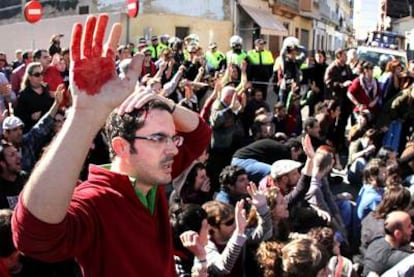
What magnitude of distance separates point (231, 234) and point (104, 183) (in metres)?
2.17

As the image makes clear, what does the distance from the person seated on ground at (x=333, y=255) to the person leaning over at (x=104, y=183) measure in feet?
6.26

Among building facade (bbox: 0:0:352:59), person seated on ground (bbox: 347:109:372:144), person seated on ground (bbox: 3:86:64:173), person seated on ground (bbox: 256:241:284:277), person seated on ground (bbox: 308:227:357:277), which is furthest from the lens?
building facade (bbox: 0:0:352:59)

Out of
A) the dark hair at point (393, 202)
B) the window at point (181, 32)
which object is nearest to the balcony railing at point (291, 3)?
the window at point (181, 32)

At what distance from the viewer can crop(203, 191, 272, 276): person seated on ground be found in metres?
3.80

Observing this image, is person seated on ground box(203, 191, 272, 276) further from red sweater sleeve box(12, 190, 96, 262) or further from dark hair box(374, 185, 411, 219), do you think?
red sweater sleeve box(12, 190, 96, 262)

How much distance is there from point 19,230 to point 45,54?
7.98 m

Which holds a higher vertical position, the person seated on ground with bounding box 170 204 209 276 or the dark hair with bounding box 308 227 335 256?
the person seated on ground with bounding box 170 204 209 276

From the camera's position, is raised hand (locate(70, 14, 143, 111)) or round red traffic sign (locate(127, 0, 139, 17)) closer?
raised hand (locate(70, 14, 143, 111))

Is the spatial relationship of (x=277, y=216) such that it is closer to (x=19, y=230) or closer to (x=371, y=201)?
(x=371, y=201)

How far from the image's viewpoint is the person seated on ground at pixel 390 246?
4559 mm

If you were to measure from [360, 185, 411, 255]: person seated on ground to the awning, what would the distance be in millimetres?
21816

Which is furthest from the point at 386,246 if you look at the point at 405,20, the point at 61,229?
the point at 405,20

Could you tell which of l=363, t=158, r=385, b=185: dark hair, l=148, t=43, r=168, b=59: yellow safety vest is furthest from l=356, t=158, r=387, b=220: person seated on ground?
l=148, t=43, r=168, b=59: yellow safety vest

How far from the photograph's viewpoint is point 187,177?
→ 18.3 feet
